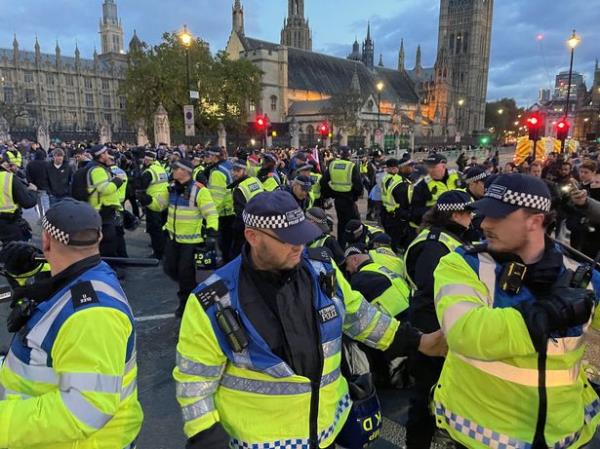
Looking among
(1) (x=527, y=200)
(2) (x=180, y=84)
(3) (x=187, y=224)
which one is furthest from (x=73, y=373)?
(2) (x=180, y=84)

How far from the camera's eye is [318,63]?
79500 millimetres

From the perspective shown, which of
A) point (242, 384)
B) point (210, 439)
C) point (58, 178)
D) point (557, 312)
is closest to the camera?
point (557, 312)

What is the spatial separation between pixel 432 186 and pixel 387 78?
94.7m

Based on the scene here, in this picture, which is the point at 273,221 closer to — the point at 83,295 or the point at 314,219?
the point at 83,295

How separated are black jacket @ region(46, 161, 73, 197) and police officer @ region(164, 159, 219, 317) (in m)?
5.82

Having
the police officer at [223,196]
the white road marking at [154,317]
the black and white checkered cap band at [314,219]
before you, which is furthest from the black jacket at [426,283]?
the police officer at [223,196]

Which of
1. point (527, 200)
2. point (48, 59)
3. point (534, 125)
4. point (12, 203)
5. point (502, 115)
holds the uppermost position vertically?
point (48, 59)

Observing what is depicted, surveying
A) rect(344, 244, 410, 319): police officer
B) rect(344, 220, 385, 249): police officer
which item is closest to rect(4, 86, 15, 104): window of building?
rect(344, 220, 385, 249): police officer

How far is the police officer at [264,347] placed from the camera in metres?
2.01

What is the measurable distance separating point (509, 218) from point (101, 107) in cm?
10643

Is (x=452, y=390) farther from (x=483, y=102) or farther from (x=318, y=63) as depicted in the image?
(x=483, y=102)

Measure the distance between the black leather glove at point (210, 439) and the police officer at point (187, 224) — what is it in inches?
165

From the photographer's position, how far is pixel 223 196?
843cm

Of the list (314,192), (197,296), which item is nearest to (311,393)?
(197,296)
